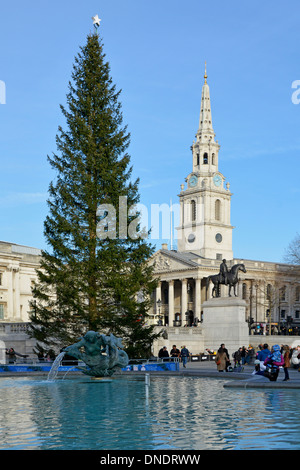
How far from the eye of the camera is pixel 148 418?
1327 cm

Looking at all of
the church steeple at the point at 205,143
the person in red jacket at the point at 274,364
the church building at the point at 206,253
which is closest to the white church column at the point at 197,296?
the church building at the point at 206,253

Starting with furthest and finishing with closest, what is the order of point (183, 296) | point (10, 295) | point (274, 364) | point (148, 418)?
point (183, 296) < point (10, 295) < point (274, 364) < point (148, 418)

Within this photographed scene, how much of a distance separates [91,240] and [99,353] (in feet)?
33.5

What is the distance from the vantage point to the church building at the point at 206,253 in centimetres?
10806

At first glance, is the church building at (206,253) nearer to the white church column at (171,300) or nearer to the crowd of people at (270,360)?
the white church column at (171,300)

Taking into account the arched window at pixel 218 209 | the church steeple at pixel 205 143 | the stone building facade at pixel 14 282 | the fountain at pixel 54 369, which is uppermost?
the church steeple at pixel 205 143

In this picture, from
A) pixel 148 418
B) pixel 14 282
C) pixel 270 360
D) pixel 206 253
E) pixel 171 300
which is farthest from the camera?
pixel 206 253

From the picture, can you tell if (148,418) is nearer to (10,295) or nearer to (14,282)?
(10,295)

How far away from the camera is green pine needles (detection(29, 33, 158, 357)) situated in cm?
3219

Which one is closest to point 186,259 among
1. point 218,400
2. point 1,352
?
point 1,352

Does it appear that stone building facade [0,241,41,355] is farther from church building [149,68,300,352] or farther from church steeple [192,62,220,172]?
church steeple [192,62,220,172]

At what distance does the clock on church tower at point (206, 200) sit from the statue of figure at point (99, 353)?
8851 centimetres

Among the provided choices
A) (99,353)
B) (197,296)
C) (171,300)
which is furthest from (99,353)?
(171,300)
